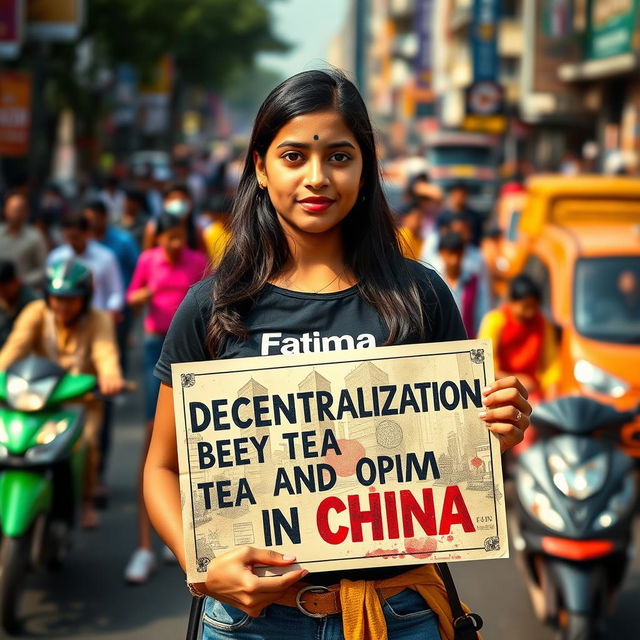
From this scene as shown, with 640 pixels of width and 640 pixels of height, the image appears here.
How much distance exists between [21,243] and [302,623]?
8.86 metres

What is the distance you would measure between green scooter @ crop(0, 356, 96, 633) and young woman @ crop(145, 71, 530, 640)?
3350 mm

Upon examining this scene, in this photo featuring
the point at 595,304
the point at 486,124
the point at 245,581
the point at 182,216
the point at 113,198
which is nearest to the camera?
the point at 245,581

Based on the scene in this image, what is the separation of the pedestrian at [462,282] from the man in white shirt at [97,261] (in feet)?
7.37

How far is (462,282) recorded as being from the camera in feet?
31.0

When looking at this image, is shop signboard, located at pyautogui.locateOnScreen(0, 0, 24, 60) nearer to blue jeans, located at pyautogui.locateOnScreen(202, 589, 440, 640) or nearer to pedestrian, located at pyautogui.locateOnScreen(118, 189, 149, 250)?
pedestrian, located at pyautogui.locateOnScreen(118, 189, 149, 250)

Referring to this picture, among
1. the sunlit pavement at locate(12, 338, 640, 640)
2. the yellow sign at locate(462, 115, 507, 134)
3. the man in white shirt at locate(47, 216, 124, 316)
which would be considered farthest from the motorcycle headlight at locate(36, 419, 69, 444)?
the yellow sign at locate(462, 115, 507, 134)

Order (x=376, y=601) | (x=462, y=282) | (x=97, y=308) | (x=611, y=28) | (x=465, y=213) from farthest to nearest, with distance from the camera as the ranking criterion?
(x=611, y=28) → (x=465, y=213) → (x=462, y=282) → (x=97, y=308) → (x=376, y=601)

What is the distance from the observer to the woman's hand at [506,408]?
8.81 feet

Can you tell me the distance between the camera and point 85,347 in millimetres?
7125

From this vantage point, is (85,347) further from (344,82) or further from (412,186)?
(412,186)

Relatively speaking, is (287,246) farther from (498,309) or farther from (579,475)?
(498,309)

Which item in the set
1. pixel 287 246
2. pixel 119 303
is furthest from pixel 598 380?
pixel 287 246

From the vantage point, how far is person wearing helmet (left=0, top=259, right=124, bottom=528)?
692cm

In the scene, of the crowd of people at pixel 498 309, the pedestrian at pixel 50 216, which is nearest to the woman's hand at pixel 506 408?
the crowd of people at pixel 498 309
